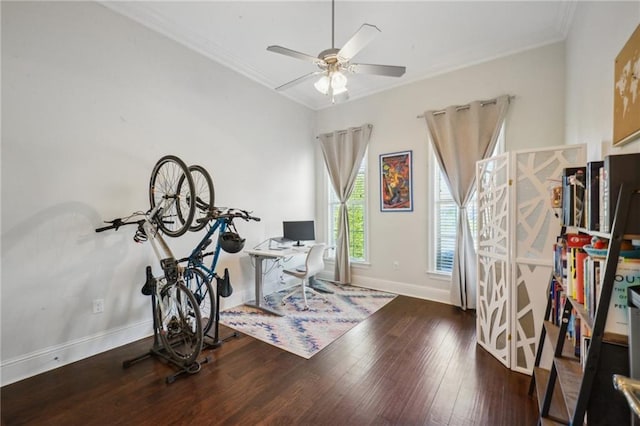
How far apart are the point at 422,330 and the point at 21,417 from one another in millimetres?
3191

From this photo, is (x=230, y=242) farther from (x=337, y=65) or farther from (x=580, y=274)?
(x=580, y=274)

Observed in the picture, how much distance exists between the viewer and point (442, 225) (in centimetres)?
379

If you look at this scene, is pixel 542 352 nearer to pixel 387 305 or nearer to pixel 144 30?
pixel 387 305

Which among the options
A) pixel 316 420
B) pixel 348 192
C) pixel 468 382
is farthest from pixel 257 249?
pixel 468 382

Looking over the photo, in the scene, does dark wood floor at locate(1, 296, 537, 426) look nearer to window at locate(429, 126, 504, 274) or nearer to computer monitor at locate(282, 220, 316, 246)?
window at locate(429, 126, 504, 274)

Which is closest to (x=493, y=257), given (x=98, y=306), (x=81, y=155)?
(x=98, y=306)

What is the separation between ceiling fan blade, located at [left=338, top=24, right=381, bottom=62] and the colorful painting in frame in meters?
2.08

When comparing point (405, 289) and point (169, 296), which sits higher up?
point (169, 296)

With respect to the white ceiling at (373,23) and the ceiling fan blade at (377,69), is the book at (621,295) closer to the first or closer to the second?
the ceiling fan blade at (377,69)

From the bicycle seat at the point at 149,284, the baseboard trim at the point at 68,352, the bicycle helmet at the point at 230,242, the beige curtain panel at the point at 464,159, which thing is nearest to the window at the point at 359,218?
the beige curtain panel at the point at 464,159

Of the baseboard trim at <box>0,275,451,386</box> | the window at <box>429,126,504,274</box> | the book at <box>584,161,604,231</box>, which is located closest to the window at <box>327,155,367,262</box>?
the window at <box>429,126,504,274</box>

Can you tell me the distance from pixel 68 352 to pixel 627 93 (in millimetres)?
4144

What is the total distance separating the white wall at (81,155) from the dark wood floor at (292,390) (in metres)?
0.44

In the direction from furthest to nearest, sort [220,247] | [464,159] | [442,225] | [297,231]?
[297,231], [442,225], [464,159], [220,247]
